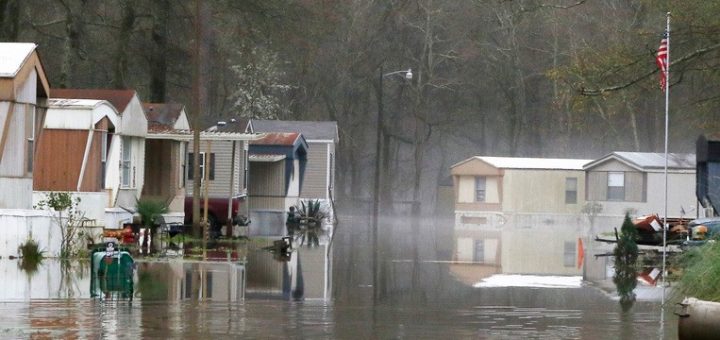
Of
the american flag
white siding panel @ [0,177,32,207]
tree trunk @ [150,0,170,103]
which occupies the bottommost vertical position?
white siding panel @ [0,177,32,207]

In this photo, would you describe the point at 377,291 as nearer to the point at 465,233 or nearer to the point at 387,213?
the point at 465,233

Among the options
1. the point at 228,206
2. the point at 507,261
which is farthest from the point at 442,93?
the point at 507,261

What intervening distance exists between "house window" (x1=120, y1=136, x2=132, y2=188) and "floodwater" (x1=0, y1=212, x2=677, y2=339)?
4.89 m

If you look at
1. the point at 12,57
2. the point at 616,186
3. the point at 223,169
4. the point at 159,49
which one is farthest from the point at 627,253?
the point at 616,186

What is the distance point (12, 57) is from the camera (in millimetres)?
29172

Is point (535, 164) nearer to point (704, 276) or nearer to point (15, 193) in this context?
point (15, 193)

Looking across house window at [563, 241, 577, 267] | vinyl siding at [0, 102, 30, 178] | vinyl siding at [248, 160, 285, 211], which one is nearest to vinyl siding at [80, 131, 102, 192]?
vinyl siding at [0, 102, 30, 178]

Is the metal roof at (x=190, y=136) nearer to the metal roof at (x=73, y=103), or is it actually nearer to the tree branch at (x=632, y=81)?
the metal roof at (x=73, y=103)

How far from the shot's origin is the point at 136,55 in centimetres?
5122

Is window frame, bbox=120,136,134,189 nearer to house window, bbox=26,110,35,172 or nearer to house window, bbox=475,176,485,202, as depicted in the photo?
Answer: house window, bbox=26,110,35,172

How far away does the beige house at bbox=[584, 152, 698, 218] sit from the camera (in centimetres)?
6297

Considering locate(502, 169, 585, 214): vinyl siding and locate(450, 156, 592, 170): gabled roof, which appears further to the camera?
locate(450, 156, 592, 170): gabled roof

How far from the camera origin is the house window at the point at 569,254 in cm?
3372

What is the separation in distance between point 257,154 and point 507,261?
2010 centimetres
